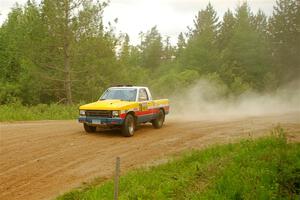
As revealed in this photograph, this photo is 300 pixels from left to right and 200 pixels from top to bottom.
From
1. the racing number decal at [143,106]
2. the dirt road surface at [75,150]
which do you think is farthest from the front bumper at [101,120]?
the racing number decal at [143,106]

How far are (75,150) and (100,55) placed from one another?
17.1m

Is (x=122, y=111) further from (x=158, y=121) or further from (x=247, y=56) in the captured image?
(x=247, y=56)

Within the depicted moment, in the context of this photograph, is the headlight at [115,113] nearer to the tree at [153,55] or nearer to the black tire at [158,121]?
the black tire at [158,121]

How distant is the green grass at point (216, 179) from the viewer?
730 cm

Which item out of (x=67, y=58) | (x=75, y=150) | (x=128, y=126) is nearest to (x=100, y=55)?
(x=67, y=58)

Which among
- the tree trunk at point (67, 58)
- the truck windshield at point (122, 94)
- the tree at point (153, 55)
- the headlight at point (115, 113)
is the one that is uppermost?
the tree at point (153, 55)

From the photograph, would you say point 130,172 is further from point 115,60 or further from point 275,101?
point 275,101

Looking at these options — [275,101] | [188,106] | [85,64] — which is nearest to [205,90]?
[188,106]

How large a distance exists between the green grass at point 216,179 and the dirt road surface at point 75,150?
33.2 inches

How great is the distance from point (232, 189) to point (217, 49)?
46.7 m

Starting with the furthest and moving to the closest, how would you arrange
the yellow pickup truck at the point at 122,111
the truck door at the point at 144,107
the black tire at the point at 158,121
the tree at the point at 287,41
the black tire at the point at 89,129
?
the tree at the point at 287,41 → the black tire at the point at 158,121 → the truck door at the point at 144,107 → the black tire at the point at 89,129 → the yellow pickup truck at the point at 122,111

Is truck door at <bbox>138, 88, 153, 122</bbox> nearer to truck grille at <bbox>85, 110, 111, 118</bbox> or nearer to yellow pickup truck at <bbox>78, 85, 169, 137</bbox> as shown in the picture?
yellow pickup truck at <bbox>78, 85, 169, 137</bbox>

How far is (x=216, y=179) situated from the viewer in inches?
309

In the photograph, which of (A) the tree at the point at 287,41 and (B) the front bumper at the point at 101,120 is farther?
(A) the tree at the point at 287,41
